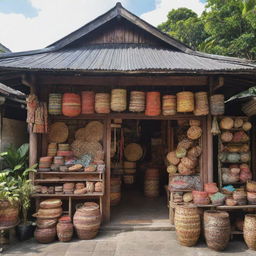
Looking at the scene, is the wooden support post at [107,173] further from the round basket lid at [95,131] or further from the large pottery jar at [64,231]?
the large pottery jar at [64,231]

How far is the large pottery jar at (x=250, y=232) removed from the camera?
148 inches

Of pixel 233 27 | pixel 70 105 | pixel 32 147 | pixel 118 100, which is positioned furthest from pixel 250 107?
pixel 233 27

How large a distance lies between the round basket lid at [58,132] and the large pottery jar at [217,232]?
317 centimetres

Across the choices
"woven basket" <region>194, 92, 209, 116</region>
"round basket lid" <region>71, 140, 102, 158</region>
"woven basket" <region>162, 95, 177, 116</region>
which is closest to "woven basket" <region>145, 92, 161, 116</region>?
"woven basket" <region>162, 95, 177, 116</region>

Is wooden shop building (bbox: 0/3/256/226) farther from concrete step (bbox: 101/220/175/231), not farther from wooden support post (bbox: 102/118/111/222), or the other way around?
concrete step (bbox: 101/220/175/231)

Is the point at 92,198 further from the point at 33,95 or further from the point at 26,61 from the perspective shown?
the point at 26,61

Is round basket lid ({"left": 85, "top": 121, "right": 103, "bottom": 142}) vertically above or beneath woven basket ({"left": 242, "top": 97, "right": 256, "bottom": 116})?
beneath

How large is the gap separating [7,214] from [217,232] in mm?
3470

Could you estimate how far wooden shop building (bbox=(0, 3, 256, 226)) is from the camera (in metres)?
4.23

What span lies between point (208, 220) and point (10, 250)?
3262 millimetres

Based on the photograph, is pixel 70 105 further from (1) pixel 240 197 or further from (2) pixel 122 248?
(1) pixel 240 197

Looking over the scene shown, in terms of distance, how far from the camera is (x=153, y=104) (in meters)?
4.52

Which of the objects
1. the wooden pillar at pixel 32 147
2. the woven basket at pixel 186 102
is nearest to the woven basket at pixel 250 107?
the woven basket at pixel 186 102

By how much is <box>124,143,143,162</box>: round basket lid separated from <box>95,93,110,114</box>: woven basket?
11.0 ft
